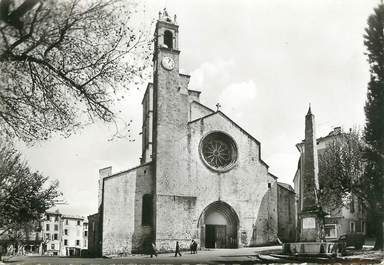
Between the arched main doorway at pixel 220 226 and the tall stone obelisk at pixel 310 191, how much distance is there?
35.1 feet

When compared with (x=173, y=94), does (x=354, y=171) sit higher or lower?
lower

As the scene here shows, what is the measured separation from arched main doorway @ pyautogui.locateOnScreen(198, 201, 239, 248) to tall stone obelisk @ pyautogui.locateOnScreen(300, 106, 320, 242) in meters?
10.7

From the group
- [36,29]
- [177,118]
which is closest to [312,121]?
[177,118]

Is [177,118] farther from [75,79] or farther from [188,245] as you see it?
[75,79]

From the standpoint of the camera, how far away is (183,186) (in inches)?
1075

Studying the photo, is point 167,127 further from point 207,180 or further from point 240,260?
point 240,260

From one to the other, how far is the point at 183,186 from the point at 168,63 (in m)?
8.89

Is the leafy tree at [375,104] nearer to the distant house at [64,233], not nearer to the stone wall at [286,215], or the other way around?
the stone wall at [286,215]

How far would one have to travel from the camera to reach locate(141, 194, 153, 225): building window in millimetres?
26703

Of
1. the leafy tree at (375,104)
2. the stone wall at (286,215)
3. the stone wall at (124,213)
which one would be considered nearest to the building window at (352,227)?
the stone wall at (286,215)

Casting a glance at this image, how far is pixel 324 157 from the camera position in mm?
29984

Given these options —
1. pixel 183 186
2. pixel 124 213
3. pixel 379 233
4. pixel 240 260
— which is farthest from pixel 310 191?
pixel 124 213

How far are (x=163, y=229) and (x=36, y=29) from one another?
19324 mm

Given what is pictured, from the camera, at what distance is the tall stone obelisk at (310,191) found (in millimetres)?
17469
